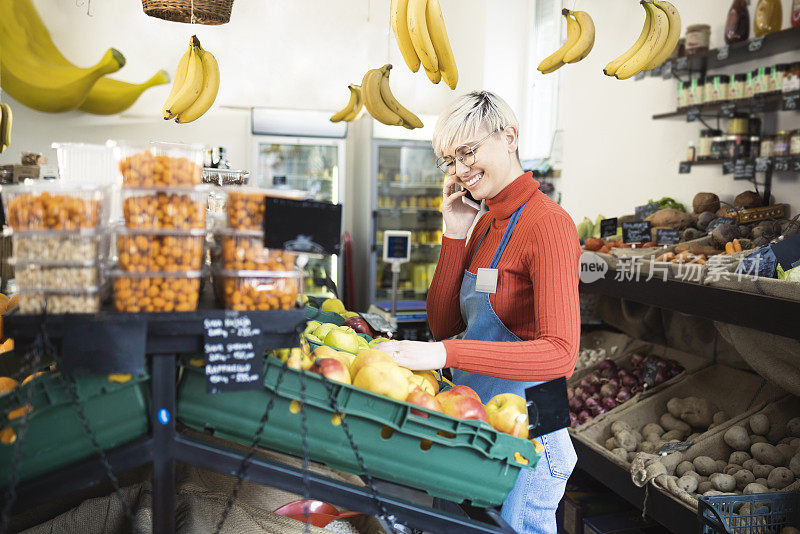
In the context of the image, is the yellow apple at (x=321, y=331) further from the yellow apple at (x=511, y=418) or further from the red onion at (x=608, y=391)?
the red onion at (x=608, y=391)

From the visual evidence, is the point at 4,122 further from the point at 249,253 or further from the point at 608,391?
the point at 608,391

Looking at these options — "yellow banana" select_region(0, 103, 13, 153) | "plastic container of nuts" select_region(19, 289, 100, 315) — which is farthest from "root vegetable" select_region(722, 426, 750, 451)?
"yellow banana" select_region(0, 103, 13, 153)

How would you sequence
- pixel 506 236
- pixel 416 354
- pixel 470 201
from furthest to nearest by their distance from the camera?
pixel 470 201 → pixel 506 236 → pixel 416 354

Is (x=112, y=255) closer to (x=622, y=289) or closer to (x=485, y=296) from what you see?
(x=485, y=296)

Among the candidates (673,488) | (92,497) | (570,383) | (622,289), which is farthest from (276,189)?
(570,383)

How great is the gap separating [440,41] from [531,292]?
5.03 feet

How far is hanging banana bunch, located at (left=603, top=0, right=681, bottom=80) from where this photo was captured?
3.17m

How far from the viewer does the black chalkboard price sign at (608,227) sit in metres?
4.18

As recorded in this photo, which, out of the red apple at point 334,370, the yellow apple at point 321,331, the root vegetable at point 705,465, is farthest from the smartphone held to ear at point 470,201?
the root vegetable at point 705,465

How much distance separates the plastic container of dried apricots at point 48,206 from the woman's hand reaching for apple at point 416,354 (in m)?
0.67

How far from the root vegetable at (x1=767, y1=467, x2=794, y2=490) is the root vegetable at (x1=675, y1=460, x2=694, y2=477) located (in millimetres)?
306

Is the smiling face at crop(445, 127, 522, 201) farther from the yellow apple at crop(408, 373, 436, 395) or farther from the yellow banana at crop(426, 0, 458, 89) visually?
the yellow banana at crop(426, 0, 458, 89)

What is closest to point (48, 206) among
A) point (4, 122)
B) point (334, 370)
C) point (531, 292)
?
point (334, 370)

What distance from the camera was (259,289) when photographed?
3.66ft
